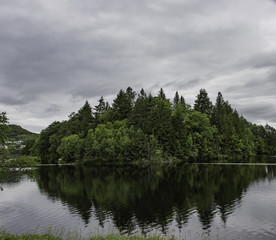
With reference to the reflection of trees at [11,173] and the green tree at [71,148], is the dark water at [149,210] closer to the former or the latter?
the reflection of trees at [11,173]

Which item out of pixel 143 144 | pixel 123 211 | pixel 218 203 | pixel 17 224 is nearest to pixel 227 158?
pixel 143 144

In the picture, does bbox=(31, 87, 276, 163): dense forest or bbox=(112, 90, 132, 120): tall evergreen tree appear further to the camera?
bbox=(112, 90, 132, 120): tall evergreen tree

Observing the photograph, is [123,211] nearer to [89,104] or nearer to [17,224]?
[17,224]

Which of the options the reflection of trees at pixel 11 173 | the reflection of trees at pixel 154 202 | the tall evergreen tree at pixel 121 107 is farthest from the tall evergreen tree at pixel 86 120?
the reflection of trees at pixel 11 173

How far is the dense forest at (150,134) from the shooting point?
101125 mm

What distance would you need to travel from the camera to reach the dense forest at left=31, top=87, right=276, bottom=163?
10112 centimetres

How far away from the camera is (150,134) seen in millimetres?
103000

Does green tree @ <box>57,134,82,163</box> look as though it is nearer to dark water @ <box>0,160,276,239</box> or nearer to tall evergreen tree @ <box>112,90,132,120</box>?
tall evergreen tree @ <box>112,90,132,120</box>

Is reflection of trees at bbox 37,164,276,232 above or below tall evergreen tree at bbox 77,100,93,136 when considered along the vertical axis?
below

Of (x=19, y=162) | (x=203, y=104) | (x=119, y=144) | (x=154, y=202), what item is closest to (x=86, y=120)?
(x=119, y=144)

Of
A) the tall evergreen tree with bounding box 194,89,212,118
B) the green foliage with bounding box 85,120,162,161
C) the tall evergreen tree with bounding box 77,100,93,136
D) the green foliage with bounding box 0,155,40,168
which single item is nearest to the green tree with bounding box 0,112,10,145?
the green foliage with bounding box 0,155,40,168

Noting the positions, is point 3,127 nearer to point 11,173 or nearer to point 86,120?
point 11,173

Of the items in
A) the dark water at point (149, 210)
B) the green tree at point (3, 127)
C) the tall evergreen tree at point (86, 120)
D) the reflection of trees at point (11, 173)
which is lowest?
the dark water at point (149, 210)

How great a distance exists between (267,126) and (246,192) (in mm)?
178782
